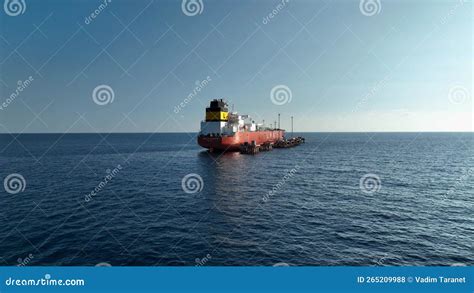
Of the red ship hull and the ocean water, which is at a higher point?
the red ship hull

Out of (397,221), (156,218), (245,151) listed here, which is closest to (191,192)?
(156,218)

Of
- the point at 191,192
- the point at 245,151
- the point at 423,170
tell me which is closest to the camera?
the point at 191,192

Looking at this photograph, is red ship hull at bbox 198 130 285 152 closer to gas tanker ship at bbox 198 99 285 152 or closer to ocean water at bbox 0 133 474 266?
gas tanker ship at bbox 198 99 285 152

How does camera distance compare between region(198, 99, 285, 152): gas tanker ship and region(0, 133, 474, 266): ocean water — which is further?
region(198, 99, 285, 152): gas tanker ship

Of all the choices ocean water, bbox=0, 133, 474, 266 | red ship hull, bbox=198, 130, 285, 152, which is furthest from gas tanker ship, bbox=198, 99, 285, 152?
ocean water, bbox=0, 133, 474, 266

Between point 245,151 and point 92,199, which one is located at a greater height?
point 245,151

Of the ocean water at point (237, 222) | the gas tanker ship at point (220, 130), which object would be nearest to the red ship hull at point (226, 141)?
the gas tanker ship at point (220, 130)

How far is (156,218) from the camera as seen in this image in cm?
2358

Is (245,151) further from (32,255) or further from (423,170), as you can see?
(32,255)

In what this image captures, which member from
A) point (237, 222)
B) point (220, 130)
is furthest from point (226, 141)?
point (237, 222)

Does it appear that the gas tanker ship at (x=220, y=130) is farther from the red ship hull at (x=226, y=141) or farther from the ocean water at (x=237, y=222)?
the ocean water at (x=237, y=222)

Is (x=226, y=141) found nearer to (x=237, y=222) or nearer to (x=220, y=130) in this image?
(x=220, y=130)

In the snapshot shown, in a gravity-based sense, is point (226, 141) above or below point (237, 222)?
above
